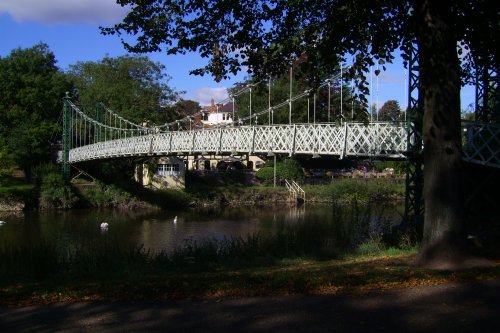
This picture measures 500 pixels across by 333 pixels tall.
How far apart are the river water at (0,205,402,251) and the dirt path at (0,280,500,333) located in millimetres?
16430

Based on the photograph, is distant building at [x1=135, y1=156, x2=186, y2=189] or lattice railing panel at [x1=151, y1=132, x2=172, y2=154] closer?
lattice railing panel at [x1=151, y1=132, x2=172, y2=154]

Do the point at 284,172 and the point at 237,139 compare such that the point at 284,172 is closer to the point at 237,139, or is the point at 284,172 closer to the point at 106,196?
the point at 106,196

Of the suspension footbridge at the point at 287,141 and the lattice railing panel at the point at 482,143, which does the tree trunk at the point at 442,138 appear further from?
the lattice railing panel at the point at 482,143

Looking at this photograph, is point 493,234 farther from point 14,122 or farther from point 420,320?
point 14,122

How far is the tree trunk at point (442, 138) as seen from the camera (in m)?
8.92

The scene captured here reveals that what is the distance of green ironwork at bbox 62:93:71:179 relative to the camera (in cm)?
4853

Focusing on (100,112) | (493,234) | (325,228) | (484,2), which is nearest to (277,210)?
(100,112)

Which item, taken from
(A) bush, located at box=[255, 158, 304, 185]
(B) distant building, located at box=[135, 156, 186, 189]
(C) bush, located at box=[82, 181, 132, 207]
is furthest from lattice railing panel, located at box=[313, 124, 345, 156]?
(A) bush, located at box=[255, 158, 304, 185]

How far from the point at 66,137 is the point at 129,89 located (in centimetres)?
977

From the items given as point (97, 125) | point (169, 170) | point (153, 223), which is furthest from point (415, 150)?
point (97, 125)

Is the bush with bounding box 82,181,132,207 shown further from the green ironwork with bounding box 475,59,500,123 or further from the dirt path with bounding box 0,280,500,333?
the dirt path with bounding box 0,280,500,333

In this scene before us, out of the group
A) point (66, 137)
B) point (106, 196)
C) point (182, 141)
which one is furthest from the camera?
point (66, 137)

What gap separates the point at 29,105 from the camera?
2025 inches

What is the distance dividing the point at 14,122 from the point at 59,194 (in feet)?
35.9
